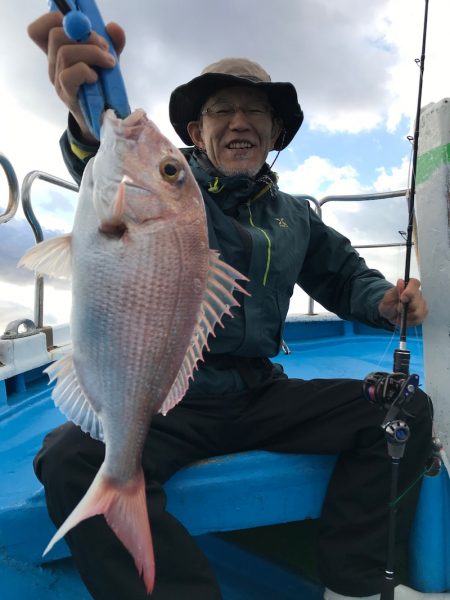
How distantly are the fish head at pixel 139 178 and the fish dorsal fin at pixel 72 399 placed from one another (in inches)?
17.5

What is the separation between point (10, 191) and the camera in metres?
3.02

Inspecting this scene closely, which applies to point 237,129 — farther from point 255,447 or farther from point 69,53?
point 255,447

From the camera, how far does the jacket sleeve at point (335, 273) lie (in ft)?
7.90

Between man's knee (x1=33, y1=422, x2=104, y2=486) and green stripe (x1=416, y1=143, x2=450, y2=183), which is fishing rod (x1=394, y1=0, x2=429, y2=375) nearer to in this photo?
green stripe (x1=416, y1=143, x2=450, y2=183)

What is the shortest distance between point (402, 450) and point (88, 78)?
1.64m

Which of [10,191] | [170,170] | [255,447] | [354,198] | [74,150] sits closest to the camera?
[170,170]

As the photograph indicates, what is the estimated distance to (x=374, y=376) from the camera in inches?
71.0

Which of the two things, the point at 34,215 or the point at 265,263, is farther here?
the point at 34,215

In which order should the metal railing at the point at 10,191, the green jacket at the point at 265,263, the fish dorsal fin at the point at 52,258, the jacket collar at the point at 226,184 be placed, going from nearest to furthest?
the fish dorsal fin at the point at 52,258 → the green jacket at the point at 265,263 → the jacket collar at the point at 226,184 → the metal railing at the point at 10,191

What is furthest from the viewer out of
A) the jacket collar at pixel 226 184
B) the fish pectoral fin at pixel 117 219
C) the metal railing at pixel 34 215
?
the metal railing at pixel 34 215

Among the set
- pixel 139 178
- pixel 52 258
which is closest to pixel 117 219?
pixel 139 178

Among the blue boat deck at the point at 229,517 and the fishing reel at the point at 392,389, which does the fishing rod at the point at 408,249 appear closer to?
the fishing reel at the point at 392,389

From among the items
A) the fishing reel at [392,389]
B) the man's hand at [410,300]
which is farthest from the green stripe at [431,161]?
the fishing reel at [392,389]

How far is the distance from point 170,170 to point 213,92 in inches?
50.7
